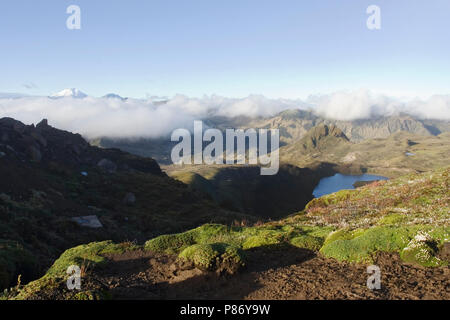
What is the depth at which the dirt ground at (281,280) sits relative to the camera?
30.4 ft

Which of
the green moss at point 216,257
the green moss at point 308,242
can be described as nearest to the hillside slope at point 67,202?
the green moss at point 216,257

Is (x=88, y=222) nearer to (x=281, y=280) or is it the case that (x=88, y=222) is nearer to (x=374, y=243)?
(x=281, y=280)

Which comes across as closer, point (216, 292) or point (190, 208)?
point (216, 292)

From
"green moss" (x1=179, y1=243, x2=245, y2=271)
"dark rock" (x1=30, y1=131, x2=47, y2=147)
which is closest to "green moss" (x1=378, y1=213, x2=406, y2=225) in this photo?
"green moss" (x1=179, y1=243, x2=245, y2=271)

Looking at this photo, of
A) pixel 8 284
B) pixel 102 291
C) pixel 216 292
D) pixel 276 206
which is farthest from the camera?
pixel 276 206

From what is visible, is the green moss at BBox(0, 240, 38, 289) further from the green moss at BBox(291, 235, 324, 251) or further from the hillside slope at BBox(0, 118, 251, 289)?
the green moss at BBox(291, 235, 324, 251)

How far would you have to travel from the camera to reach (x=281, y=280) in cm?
1055

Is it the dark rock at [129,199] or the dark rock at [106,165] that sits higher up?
the dark rock at [106,165]

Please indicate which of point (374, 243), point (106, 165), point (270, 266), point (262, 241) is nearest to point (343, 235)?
point (374, 243)

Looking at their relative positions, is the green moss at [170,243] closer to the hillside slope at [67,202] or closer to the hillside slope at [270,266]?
the hillside slope at [270,266]
